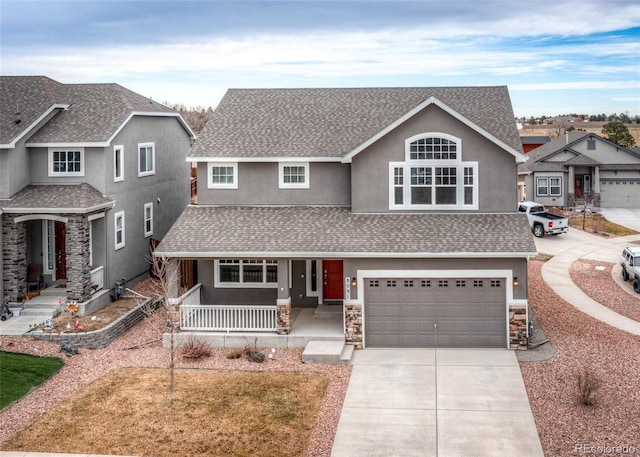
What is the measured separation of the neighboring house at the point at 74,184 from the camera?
21.0 m

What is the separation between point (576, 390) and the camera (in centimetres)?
1468

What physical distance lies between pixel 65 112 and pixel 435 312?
16310mm

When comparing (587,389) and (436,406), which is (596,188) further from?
(436,406)

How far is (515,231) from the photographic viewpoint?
18797 millimetres

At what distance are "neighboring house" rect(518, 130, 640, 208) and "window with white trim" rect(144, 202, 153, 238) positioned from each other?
95.4 feet

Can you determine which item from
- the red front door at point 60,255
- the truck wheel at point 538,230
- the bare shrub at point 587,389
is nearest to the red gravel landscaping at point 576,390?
the bare shrub at point 587,389

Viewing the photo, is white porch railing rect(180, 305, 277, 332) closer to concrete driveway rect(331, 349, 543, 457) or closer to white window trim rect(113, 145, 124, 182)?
concrete driveway rect(331, 349, 543, 457)

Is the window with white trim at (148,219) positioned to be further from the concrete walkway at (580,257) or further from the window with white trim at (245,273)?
the concrete walkway at (580,257)

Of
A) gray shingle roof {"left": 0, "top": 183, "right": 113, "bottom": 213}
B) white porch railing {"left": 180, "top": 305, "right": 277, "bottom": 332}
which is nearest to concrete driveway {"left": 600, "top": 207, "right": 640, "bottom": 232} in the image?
white porch railing {"left": 180, "top": 305, "right": 277, "bottom": 332}

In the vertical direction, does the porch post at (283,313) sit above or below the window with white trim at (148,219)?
below

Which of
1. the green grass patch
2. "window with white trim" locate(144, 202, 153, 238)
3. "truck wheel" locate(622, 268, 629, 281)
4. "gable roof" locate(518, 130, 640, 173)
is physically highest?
"gable roof" locate(518, 130, 640, 173)

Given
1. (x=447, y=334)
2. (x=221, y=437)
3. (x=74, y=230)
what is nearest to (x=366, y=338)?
(x=447, y=334)

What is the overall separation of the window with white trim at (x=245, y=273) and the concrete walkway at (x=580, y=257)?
37.5 feet

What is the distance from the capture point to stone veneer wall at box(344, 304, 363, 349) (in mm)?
18484
